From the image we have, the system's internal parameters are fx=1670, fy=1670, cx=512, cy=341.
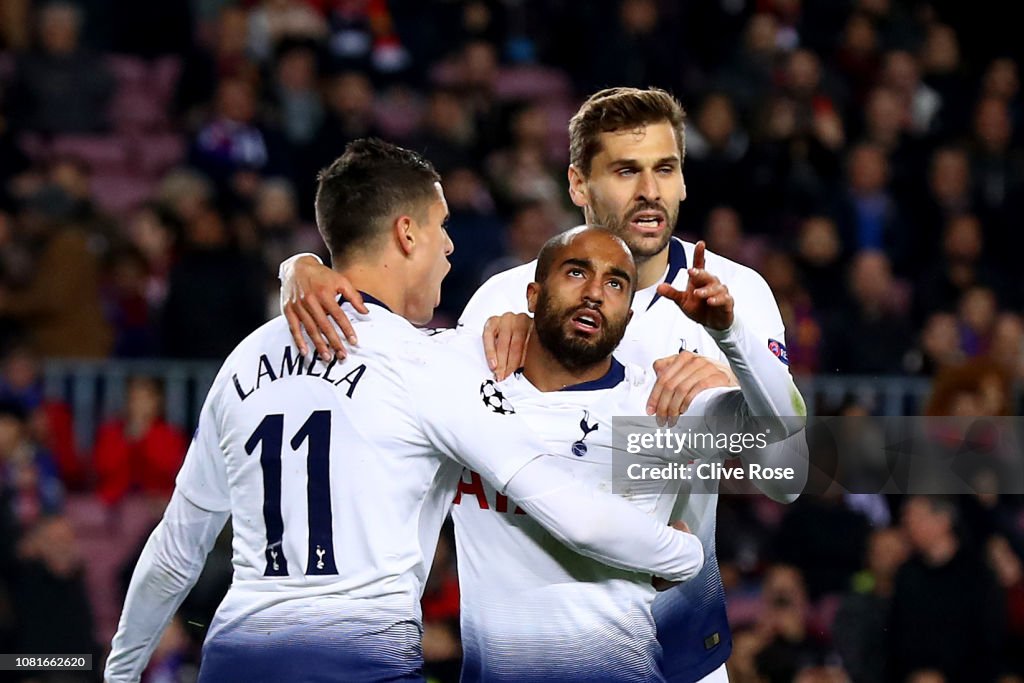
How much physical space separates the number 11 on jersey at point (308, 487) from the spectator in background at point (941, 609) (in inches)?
209

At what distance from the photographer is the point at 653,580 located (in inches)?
190

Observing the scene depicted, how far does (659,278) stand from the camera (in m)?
5.37

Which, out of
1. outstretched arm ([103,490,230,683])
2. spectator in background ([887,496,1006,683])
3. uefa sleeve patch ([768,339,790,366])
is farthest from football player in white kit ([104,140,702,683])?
spectator in background ([887,496,1006,683])

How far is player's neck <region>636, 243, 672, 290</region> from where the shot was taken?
5352 millimetres

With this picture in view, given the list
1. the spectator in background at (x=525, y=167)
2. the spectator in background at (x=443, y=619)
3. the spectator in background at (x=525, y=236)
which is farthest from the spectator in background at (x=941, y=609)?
the spectator in background at (x=525, y=167)

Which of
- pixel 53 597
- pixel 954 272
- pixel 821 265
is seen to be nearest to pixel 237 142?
pixel 53 597

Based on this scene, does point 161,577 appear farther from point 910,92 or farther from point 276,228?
point 910,92

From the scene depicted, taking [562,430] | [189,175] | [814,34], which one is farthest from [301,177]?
[562,430]

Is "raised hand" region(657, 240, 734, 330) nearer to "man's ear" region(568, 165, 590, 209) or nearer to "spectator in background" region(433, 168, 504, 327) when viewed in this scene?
"man's ear" region(568, 165, 590, 209)

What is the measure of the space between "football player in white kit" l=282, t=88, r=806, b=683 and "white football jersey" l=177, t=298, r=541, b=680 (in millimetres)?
633

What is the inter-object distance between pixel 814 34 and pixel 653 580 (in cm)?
1014

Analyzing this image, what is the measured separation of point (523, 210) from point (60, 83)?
3883 mm

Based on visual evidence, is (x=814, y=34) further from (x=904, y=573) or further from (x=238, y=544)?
(x=238, y=544)

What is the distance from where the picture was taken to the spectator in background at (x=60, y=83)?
1212 centimetres
